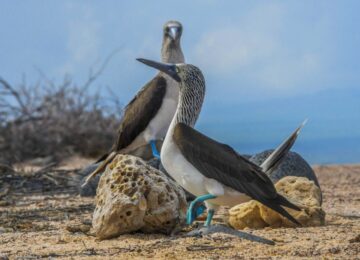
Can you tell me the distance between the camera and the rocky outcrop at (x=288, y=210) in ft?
20.1

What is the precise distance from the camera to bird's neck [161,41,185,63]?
378 inches

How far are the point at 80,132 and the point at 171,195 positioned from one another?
13.0 metres

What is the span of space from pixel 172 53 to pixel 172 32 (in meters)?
0.29

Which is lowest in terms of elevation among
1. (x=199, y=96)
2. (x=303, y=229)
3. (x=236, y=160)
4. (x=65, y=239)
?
(x=65, y=239)

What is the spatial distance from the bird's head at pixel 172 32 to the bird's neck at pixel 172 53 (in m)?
0.04

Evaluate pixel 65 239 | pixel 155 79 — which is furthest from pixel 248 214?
pixel 155 79

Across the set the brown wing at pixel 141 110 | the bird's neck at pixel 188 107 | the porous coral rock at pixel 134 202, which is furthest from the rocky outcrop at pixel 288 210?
the brown wing at pixel 141 110

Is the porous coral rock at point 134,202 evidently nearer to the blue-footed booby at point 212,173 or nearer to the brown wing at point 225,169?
the blue-footed booby at point 212,173

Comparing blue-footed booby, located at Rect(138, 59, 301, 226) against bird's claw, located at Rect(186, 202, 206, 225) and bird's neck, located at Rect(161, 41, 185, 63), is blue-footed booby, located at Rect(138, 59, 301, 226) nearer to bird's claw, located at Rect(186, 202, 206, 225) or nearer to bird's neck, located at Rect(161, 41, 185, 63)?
bird's claw, located at Rect(186, 202, 206, 225)

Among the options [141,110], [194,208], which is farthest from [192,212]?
[141,110]

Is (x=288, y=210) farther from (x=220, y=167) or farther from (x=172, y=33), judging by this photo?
(x=172, y=33)

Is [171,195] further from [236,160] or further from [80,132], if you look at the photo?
[80,132]

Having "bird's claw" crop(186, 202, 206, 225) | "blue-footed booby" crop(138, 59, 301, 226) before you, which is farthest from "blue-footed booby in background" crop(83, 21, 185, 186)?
"blue-footed booby" crop(138, 59, 301, 226)

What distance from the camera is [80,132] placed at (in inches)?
736
